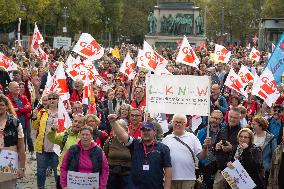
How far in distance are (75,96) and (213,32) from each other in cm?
9182

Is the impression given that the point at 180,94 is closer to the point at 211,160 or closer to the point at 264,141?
the point at 211,160

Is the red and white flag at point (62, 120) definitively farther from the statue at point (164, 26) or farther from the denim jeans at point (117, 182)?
the statue at point (164, 26)

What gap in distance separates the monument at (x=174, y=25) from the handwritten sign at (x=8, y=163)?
46055 millimetres

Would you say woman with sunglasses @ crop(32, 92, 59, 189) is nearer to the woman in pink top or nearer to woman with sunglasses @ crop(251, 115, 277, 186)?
the woman in pink top

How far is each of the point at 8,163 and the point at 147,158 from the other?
65.9 inches

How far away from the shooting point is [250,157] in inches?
328

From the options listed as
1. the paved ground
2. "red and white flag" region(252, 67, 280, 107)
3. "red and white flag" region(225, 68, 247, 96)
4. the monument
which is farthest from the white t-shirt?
the monument

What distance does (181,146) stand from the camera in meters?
8.51

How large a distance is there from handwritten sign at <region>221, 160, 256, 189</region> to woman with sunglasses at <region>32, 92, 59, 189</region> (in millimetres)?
3084

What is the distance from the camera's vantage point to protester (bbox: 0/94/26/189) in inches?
323

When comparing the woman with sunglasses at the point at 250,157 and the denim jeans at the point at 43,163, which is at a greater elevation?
the woman with sunglasses at the point at 250,157

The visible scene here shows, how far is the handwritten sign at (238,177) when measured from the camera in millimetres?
8336

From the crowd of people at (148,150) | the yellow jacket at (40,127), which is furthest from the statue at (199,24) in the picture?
the yellow jacket at (40,127)

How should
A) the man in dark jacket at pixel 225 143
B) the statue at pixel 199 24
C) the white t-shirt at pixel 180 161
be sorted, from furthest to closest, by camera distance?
the statue at pixel 199 24, the man in dark jacket at pixel 225 143, the white t-shirt at pixel 180 161
